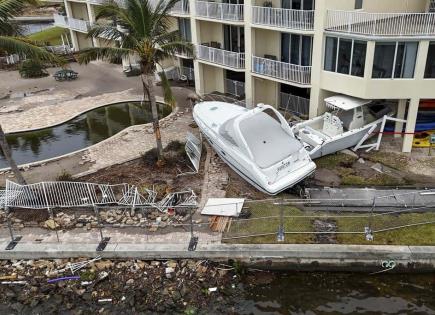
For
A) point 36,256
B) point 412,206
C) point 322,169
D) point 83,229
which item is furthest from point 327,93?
point 36,256

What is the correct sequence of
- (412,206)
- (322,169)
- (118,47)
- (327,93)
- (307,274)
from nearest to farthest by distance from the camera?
(307,274) → (412,206) → (118,47) → (322,169) → (327,93)

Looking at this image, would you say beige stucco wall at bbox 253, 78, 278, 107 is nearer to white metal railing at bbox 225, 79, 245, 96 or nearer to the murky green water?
white metal railing at bbox 225, 79, 245, 96

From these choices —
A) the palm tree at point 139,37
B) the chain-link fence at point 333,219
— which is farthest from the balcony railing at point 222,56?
the chain-link fence at point 333,219

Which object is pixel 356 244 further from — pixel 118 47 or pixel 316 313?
pixel 118 47

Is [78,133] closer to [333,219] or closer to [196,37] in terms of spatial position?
[196,37]

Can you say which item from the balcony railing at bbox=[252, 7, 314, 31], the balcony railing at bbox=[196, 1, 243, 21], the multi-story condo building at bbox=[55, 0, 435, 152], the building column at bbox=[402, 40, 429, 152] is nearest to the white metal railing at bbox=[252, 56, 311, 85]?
the multi-story condo building at bbox=[55, 0, 435, 152]

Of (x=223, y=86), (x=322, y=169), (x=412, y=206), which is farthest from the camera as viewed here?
(x=223, y=86)
